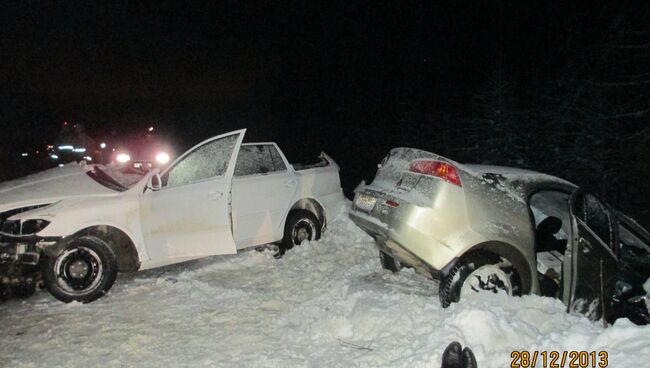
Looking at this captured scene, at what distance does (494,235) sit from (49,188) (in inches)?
202

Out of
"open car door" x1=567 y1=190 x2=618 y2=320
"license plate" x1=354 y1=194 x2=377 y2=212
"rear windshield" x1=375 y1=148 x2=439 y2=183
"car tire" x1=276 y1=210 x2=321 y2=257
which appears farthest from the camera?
"car tire" x1=276 y1=210 x2=321 y2=257

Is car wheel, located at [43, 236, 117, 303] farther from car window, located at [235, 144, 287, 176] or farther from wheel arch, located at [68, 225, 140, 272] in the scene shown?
car window, located at [235, 144, 287, 176]

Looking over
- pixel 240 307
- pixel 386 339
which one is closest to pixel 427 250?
pixel 386 339

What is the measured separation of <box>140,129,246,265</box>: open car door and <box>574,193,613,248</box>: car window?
12.8 feet

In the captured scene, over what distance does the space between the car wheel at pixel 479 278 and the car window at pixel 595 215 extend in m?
0.78

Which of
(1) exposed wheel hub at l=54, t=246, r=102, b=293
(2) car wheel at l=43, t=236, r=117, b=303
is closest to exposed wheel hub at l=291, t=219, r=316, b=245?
(2) car wheel at l=43, t=236, r=117, b=303

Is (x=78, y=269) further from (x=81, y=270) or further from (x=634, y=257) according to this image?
(x=634, y=257)

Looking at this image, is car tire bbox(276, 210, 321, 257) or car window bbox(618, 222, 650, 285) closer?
car window bbox(618, 222, 650, 285)

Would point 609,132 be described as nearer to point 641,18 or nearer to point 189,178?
point 641,18

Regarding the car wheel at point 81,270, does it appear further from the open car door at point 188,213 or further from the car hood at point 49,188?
the car hood at point 49,188

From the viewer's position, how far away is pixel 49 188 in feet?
19.4

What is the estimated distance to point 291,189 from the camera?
7.40 meters

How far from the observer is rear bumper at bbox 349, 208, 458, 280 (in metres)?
4.46

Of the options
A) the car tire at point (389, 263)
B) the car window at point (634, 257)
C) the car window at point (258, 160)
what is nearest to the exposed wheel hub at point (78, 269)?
the car window at point (258, 160)
